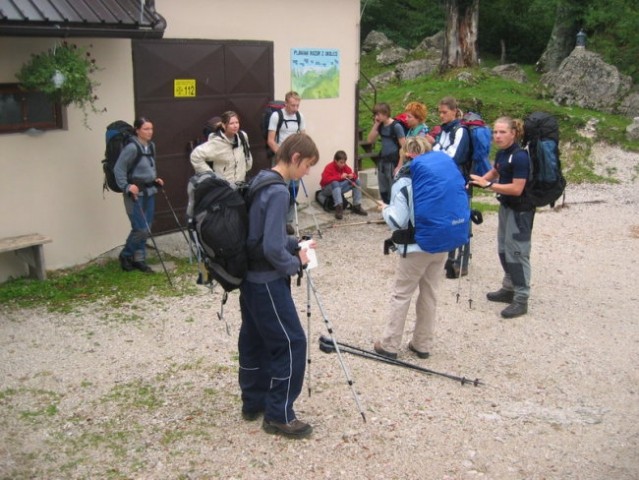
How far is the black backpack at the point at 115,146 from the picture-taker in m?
7.68

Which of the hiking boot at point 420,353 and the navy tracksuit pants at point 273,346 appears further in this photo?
the hiking boot at point 420,353

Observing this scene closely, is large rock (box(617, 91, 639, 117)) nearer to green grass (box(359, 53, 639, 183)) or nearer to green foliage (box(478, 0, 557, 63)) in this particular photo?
green grass (box(359, 53, 639, 183))

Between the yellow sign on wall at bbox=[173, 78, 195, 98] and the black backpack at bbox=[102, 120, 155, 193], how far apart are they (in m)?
1.37

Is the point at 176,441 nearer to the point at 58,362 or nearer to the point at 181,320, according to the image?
the point at 58,362

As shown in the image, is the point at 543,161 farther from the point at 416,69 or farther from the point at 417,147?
the point at 416,69

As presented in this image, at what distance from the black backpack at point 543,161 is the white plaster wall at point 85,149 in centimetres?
466

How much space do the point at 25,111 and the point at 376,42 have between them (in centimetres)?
2126

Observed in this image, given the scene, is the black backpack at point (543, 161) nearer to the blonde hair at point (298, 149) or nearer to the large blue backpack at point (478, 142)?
the large blue backpack at point (478, 142)

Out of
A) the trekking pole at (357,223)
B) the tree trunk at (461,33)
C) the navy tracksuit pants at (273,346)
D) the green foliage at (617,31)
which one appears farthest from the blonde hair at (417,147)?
the green foliage at (617,31)

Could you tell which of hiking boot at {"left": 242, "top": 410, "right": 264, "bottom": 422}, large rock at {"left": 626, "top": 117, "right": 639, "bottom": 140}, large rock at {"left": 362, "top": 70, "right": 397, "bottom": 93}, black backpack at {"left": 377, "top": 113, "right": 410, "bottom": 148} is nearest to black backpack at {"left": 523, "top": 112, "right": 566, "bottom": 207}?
black backpack at {"left": 377, "top": 113, "right": 410, "bottom": 148}

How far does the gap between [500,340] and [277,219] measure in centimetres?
318

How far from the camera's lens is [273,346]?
4457mm

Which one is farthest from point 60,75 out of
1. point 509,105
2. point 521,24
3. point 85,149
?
point 521,24

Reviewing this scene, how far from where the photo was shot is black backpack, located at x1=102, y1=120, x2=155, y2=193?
7680mm
